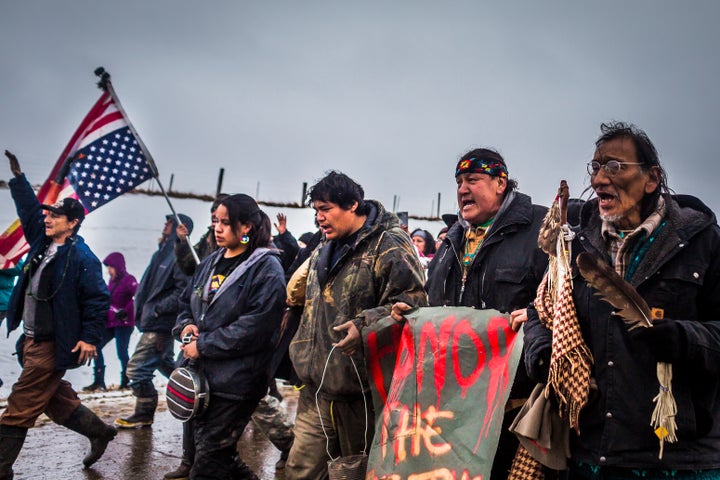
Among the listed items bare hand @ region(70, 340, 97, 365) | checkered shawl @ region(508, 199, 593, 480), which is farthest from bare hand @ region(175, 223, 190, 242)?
checkered shawl @ region(508, 199, 593, 480)

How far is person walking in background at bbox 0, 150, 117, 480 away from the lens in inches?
197

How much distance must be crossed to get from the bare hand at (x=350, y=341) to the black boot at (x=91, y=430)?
2823mm

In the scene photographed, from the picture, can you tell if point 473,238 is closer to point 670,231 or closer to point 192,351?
point 670,231

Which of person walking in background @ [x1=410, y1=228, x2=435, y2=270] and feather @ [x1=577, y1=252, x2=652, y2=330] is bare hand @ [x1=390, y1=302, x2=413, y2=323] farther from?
person walking in background @ [x1=410, y1=228, x2=435, y2=270]

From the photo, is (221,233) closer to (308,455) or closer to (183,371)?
(183,371)

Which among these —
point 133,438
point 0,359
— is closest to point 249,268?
point 133,438

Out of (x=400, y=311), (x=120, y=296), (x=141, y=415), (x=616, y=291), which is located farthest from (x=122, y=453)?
(x=616, y=291)

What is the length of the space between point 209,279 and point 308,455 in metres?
1.66

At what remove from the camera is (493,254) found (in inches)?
136

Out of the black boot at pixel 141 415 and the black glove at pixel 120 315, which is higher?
the black glove at pixel 120 315

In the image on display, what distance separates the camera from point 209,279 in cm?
496

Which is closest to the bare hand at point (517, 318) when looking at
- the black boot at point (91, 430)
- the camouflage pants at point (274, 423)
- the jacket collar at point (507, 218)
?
the jacket collar at point (507, 218)

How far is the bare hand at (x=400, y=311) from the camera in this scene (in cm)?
354

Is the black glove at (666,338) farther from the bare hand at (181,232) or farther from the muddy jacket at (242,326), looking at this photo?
the bare hand at (181,232)
